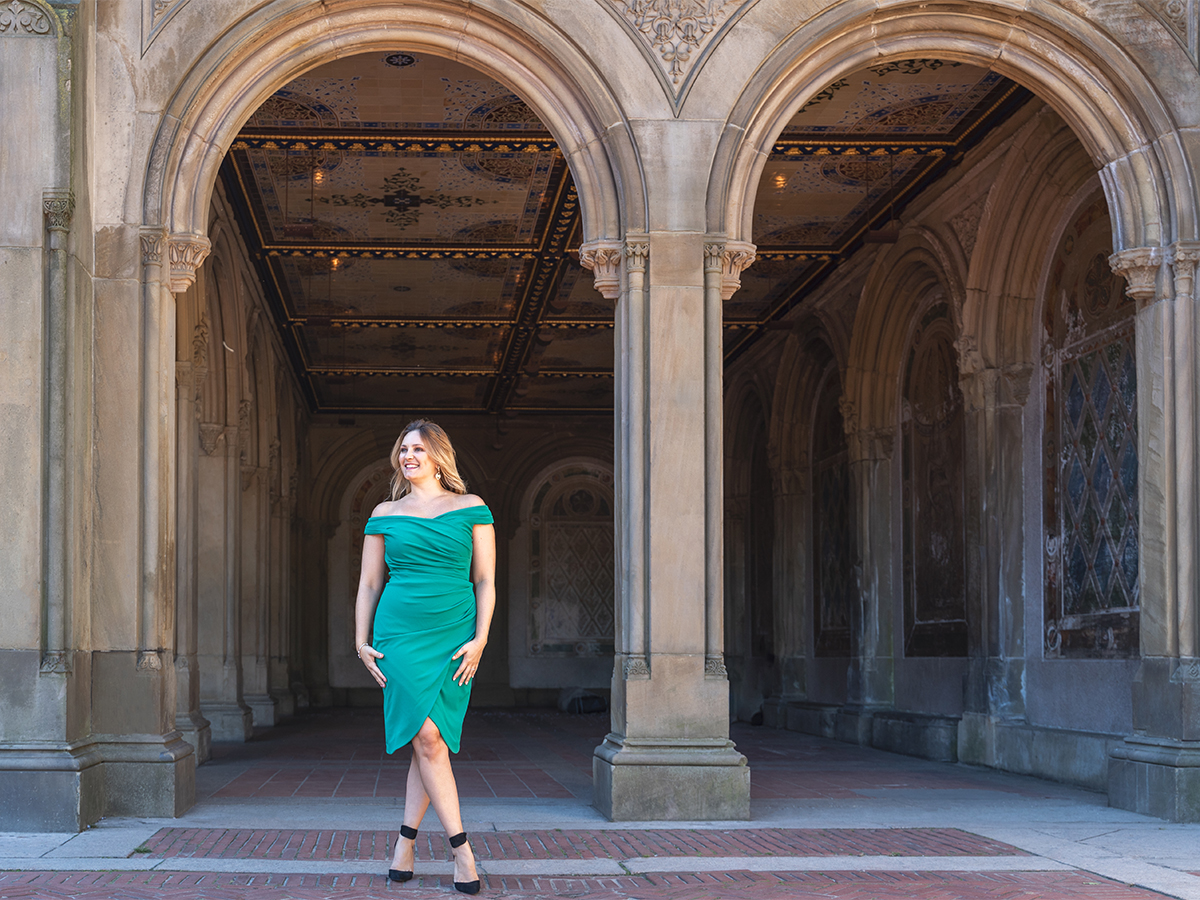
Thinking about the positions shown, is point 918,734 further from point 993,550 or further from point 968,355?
point 968,355

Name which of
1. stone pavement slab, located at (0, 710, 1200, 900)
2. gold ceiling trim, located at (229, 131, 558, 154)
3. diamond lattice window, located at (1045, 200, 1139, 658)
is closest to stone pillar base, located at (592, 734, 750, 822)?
stone pavement slab, located at (0, 710, 1200, 900)

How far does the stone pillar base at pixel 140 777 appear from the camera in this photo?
310 inches

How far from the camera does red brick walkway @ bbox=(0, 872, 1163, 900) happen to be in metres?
5.66

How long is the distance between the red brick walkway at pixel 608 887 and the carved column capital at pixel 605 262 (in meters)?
3.78

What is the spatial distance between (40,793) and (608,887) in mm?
3308

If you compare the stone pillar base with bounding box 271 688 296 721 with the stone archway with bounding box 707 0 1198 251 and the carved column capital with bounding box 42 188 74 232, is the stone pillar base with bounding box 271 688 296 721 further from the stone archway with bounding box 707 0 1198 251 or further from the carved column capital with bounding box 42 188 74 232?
the stone archway with bounding box 707 0 1198 251

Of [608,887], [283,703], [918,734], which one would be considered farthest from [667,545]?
[283,703]

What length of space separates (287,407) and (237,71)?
44.1 ft

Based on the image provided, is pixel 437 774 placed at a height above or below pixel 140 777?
above

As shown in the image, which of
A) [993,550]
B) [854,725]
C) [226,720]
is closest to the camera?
[993,550]

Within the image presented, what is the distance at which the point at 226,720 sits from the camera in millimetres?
14438

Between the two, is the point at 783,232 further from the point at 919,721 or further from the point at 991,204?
the point at 919,721

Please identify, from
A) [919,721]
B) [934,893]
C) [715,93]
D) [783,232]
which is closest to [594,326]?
[783,232]

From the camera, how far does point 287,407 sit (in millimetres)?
21656
